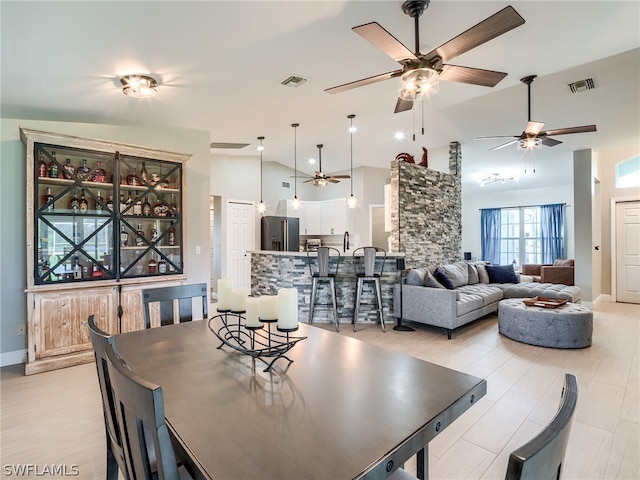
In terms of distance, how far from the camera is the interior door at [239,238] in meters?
7.08

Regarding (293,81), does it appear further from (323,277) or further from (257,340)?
(257,340)

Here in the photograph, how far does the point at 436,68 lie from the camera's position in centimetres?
246

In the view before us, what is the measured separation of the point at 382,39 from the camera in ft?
7.11

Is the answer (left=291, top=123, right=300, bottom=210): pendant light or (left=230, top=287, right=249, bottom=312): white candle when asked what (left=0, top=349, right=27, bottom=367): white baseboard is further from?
(left=291, top=123, right=300, bottom=210): pendant light

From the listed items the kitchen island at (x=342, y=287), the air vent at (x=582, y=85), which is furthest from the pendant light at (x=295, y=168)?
the air vent at (x=582, y=85)

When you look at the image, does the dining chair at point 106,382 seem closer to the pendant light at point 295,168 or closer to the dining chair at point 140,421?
the dining chair at point 140,421

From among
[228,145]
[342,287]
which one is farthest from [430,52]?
[228,145]

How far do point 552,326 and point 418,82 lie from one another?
3.18m

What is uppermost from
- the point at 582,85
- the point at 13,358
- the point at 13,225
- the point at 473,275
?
the point at 582,85

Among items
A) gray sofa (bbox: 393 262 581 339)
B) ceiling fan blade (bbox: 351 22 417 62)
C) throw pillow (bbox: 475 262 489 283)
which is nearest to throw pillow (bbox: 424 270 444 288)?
gray sofa (bbox: 393 262 581 339)

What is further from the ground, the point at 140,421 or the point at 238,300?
the point at 238,300

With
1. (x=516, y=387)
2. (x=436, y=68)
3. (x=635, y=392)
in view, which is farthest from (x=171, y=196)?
(x=635, y=392)

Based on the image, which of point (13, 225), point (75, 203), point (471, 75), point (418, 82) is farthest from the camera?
point (75, 203)

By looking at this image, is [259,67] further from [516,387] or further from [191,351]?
[516,387]
